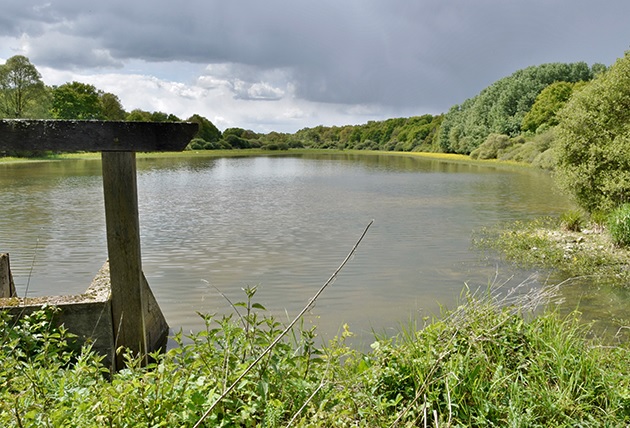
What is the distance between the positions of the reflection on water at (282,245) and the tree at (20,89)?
34716mm

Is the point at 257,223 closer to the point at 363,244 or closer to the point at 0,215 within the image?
the point at 363,244

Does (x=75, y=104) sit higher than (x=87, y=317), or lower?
higher

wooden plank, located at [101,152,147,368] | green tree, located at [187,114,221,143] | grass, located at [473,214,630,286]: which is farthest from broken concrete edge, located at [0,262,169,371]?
green tree, located at [187,114,221,143]

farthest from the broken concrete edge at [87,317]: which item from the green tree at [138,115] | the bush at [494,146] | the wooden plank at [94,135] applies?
the green tree at [138,115]

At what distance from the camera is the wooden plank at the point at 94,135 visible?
194 inches

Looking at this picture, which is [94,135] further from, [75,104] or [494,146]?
[75,104]

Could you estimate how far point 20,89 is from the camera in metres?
58.2

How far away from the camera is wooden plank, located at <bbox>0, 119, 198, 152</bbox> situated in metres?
4.94

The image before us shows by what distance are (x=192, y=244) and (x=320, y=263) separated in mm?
3850

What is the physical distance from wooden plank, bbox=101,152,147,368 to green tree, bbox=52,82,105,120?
6618 cm

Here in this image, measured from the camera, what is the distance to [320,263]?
39.3 ft

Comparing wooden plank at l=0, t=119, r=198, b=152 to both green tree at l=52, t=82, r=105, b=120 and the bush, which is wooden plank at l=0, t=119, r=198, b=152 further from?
green tree at l=52, t=82, r=105, b=120

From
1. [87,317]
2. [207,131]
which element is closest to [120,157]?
[87,317]

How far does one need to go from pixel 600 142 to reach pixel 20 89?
60.4 meters
